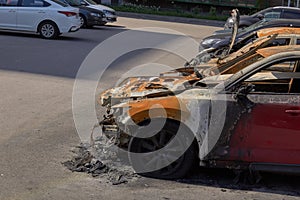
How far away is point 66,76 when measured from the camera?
12453 mm

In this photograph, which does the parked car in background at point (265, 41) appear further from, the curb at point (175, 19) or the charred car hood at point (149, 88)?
the curb at point (175, 19)

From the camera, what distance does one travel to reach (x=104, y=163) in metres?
6.62

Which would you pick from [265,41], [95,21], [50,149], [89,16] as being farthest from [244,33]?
[95,21]

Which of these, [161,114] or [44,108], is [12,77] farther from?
[161,114]

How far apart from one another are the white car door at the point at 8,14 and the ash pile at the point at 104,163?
45.3 feet

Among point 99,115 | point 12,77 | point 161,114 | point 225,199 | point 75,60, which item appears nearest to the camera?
point 225,199

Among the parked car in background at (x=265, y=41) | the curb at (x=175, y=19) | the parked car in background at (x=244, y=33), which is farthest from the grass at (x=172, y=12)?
the parked car in background at (x=265, y=41)

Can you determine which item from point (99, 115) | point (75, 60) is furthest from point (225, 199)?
point (75, 60)

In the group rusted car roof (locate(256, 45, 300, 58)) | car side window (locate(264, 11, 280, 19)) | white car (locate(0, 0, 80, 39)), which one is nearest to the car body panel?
white car (locate(0, 0, 80, 39))

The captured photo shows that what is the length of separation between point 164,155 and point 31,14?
1470 centimetres

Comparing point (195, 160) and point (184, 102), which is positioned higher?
point (184, 102)

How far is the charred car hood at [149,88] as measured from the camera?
6.45 metres

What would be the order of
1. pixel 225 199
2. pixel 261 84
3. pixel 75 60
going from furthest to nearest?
pixel 75 60 → pixel 261 84 → pixel 225 199

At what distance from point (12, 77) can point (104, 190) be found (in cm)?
656
